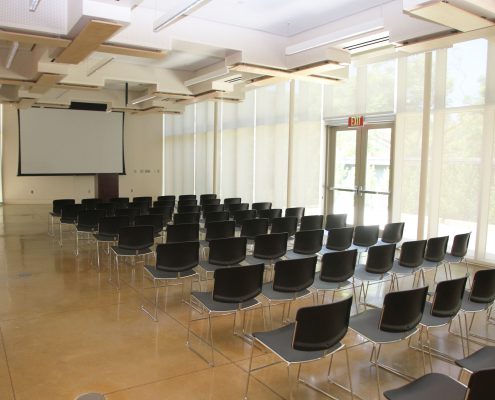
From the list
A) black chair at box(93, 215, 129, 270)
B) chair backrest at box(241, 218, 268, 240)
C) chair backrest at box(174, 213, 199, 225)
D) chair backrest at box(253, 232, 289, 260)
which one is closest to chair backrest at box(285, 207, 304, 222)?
chair backrest at box(241, 218, 268, 240)

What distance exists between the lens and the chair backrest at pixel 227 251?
17.6 feet

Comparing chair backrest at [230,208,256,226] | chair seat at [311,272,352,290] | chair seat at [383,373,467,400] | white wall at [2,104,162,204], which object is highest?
white wall at [2,104,162,204]

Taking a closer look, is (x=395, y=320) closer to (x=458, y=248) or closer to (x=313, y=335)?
(x=313, y=335)

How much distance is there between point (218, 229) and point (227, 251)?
1.44m

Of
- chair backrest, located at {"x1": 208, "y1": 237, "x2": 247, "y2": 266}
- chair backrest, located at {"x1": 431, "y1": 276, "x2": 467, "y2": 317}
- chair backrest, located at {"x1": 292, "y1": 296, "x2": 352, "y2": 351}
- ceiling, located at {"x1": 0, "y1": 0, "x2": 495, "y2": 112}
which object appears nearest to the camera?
chair backrest, located at {"x1": 292, "y1": 296, "x2": 352, "y2": 351}

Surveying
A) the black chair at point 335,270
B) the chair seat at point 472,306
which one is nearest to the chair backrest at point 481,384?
the chair seat at point 472,306

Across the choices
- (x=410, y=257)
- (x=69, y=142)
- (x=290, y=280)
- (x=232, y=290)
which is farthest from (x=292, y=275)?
(x=69, y=142)

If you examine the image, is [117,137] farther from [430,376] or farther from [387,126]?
[430,376]

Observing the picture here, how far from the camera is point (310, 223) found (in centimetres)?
758

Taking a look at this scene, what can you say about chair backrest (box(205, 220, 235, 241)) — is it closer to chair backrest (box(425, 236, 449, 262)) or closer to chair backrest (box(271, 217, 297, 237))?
chair backrest (box(271, 217, 297, 237))

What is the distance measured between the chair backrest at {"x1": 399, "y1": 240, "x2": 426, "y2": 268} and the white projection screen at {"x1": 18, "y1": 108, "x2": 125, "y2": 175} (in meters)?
13.0

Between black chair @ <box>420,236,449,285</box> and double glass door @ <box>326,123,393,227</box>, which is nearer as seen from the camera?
black chair @ <box>420,236,449,285</box>

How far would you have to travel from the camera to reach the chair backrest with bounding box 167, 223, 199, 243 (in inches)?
252

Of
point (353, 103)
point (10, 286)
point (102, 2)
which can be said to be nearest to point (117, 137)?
point (353, 103)
